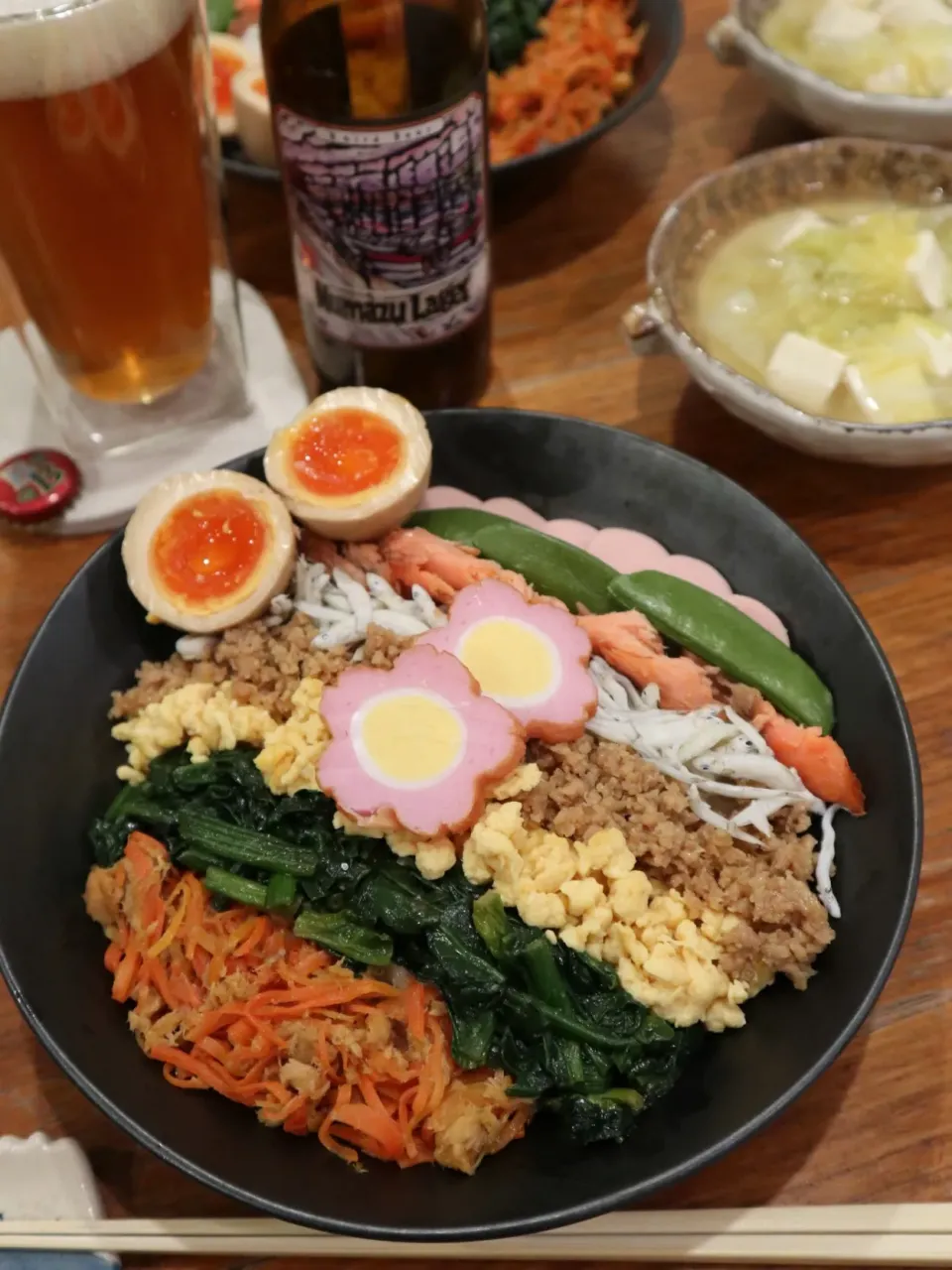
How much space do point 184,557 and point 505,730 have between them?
52 cm

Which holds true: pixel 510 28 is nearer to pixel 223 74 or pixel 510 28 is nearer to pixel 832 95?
pixel 223 74

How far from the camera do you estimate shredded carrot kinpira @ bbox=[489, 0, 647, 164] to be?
2.05m

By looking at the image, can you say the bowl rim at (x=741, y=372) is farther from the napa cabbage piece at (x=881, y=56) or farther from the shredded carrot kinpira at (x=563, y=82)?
the shredded carrot kinpira at (x=563, y=82)

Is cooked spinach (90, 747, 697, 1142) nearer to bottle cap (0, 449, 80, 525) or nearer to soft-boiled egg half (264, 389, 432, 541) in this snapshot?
soft-boiled egg half (264, 389, 432, 541)

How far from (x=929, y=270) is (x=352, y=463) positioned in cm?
102

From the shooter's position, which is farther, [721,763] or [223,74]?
[223,74]

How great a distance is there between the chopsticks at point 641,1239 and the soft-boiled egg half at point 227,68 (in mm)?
1899

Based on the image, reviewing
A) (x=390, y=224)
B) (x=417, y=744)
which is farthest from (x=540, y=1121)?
(x=390, y=224)

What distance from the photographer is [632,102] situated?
192cm

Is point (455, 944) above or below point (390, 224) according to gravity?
below

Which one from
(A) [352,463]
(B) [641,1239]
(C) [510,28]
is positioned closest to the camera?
(B) [641,1239]

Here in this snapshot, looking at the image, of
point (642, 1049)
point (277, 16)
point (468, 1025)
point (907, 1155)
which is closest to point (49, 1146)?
point (468, 1025)

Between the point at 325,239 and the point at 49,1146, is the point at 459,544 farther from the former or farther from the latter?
the point at 49,1146

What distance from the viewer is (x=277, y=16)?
58.3 inches
